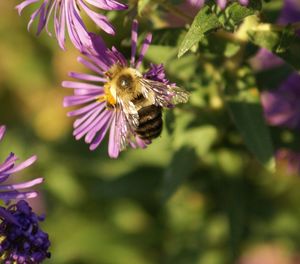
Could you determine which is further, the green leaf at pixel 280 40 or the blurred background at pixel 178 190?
the blurred background at pixel 178 190

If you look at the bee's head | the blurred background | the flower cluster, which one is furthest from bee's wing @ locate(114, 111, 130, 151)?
the flower cluster

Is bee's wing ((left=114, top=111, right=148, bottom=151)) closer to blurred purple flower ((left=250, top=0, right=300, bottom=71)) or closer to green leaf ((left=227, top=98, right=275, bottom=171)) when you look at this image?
green leaf ((left=227, top=98, right=275, bottom=171))

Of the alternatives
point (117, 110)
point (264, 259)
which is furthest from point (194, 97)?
point (264, 259)

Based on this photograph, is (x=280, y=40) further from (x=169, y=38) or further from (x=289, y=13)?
(x=289, y=13)

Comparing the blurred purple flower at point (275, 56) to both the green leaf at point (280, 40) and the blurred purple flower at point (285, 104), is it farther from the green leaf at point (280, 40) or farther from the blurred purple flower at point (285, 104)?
the green leaf at point (280, 40)

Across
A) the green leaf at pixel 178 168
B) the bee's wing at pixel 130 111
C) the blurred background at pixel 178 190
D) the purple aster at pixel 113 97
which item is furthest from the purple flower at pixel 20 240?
the green leaf at pixel 178 168
